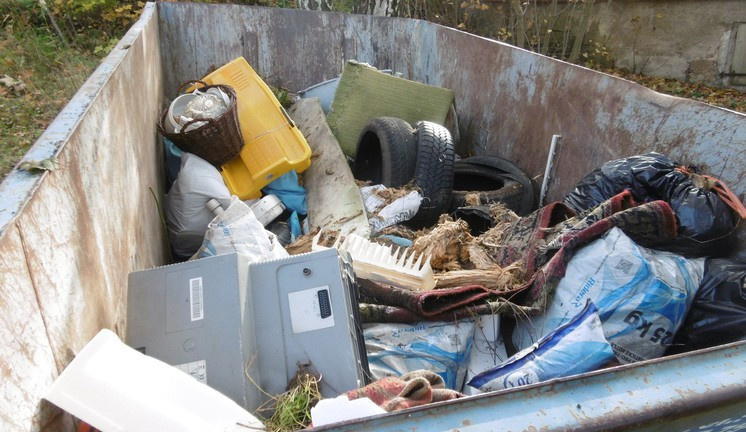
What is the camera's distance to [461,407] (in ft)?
2.45

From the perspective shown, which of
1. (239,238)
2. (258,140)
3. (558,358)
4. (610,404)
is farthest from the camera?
(258,140)

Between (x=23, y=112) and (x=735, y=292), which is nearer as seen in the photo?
(x=735, y=292)

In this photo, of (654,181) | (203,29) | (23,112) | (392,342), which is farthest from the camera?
(203,29)

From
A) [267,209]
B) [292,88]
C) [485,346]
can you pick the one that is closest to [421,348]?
[485,346]

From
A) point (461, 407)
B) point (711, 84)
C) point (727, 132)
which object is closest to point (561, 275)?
point (727, 132)

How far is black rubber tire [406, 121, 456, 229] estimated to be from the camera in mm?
3004

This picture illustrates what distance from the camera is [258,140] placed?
338 centimetres

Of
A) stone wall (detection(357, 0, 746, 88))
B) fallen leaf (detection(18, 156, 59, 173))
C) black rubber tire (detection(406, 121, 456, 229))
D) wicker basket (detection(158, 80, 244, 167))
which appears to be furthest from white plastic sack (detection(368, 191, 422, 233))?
stone wall (detection(357, 0, 746, 88))

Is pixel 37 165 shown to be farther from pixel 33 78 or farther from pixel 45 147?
pixel 33 78

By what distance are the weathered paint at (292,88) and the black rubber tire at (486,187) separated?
20cm

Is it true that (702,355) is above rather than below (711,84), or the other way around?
above

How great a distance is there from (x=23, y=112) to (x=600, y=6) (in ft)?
23.2

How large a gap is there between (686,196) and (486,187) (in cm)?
169

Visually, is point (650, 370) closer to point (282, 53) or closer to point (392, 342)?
point (392, 342)
